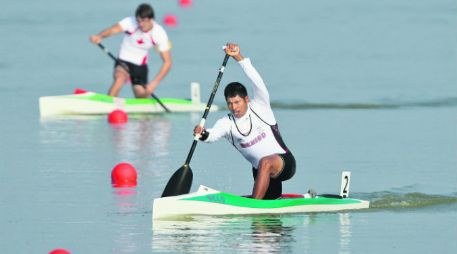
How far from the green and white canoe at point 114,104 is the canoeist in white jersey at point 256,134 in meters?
9.09

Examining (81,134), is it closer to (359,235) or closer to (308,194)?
(308,194)

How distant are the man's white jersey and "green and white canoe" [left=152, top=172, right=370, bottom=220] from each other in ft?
29.0

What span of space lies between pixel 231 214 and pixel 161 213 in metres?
0.75

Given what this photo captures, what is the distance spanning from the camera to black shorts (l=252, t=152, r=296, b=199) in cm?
1503

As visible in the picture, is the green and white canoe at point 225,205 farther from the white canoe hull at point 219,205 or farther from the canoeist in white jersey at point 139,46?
the canoeist in white jersey at point 139,46

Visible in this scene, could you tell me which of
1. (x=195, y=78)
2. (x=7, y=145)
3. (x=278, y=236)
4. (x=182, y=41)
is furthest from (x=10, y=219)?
(x=182, y=41)

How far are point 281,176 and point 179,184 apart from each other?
1061 millimetres

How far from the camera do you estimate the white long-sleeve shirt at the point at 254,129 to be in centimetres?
1497

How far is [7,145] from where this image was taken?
2033 centimetres

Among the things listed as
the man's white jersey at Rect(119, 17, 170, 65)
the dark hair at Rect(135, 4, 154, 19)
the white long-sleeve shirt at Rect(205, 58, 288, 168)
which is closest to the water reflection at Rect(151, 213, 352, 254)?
the white long-sleeve shirt at Rect(205, 58, 288, 168)

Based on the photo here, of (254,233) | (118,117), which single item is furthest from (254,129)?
(118,117)

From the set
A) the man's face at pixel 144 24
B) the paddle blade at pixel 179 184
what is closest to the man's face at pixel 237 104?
the paddle blade at pixel 179 184

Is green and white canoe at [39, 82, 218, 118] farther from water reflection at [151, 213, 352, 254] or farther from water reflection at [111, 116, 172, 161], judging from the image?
water reflection at [151, 213, 352, 254]

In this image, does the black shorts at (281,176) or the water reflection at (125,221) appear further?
the black shorts at (281,176)
